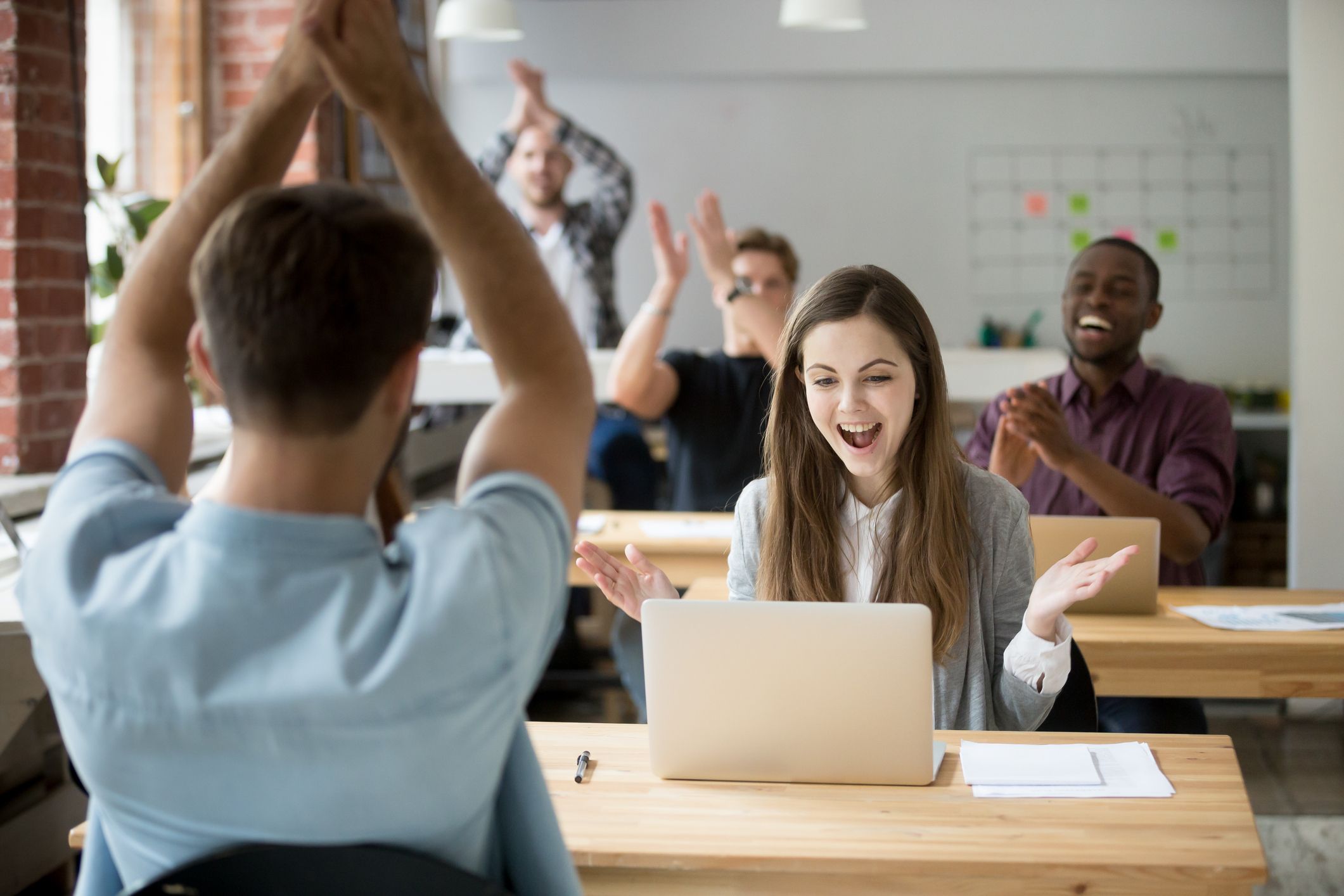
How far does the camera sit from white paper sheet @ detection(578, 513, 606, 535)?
330 cm

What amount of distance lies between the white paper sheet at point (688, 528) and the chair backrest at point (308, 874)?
2.35m

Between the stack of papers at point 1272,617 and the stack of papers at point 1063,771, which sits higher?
the stack of papers at point 1272,617

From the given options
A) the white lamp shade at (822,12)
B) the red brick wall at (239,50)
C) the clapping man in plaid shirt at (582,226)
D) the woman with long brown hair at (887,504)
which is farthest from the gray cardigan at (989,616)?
the red brick wall at (239,50)

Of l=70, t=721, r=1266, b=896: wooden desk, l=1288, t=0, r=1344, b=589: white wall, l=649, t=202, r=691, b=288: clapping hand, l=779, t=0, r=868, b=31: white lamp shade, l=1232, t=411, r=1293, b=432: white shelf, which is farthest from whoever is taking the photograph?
l=1232, t=411, r=1293, b=432: white shelf

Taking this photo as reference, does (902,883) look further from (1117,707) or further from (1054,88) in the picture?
A: (1054,88)

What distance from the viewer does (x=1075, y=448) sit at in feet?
8.80

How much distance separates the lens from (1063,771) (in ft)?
5.10

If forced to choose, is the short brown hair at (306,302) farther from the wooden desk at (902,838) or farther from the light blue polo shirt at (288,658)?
the wooden desk at (902,838)

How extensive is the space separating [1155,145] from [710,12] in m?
2.21

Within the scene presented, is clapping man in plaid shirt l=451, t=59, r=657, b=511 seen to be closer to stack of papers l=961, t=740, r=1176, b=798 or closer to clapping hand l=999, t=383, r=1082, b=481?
clapping hand l=999, t=383, r=1082, b=481

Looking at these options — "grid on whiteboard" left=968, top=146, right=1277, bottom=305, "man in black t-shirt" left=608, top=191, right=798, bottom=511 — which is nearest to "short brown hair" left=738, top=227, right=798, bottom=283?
"man in black t-shirt" left=608, top=191, right=798, bottom=511

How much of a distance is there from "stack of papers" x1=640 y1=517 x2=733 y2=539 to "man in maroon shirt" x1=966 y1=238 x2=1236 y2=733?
0.66 metres

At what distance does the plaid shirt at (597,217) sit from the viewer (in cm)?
484

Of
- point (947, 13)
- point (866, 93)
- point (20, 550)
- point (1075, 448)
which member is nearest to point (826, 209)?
point (866, 93)
